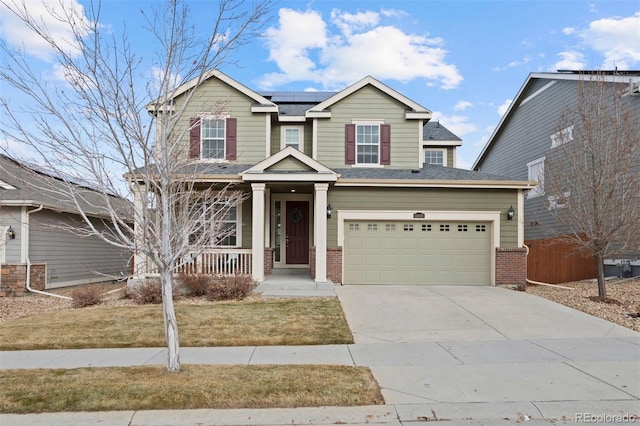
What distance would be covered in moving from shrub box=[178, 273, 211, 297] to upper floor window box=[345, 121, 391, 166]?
21.1 ft

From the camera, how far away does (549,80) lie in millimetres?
18703

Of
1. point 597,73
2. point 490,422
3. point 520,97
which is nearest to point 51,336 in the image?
point 490,422

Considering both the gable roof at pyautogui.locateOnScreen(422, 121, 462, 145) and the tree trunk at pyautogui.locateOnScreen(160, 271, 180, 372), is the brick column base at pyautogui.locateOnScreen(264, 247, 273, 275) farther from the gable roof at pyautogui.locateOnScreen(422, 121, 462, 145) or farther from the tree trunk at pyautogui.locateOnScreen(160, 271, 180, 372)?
the gable roof at pyautogui.locateOnScreen(422, 121, 462, 145)

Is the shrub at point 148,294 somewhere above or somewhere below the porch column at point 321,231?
below

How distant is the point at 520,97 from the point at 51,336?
22.1 metres

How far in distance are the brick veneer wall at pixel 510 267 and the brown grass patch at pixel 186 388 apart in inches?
355

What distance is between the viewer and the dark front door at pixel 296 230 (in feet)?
49.1

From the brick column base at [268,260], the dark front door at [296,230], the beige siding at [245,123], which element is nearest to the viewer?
the brick column base at [268,260]

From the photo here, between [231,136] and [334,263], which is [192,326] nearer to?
[334,263]

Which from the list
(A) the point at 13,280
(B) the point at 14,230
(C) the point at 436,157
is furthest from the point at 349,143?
(A) the point at 13,280

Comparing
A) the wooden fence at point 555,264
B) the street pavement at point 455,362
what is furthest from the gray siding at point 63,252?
the wooden fence at point 555,264

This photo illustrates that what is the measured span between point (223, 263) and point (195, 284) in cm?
203

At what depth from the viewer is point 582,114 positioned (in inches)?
435

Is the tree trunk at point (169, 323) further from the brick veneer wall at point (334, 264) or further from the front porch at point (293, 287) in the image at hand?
the brick veneer wall at point (334, 264)
